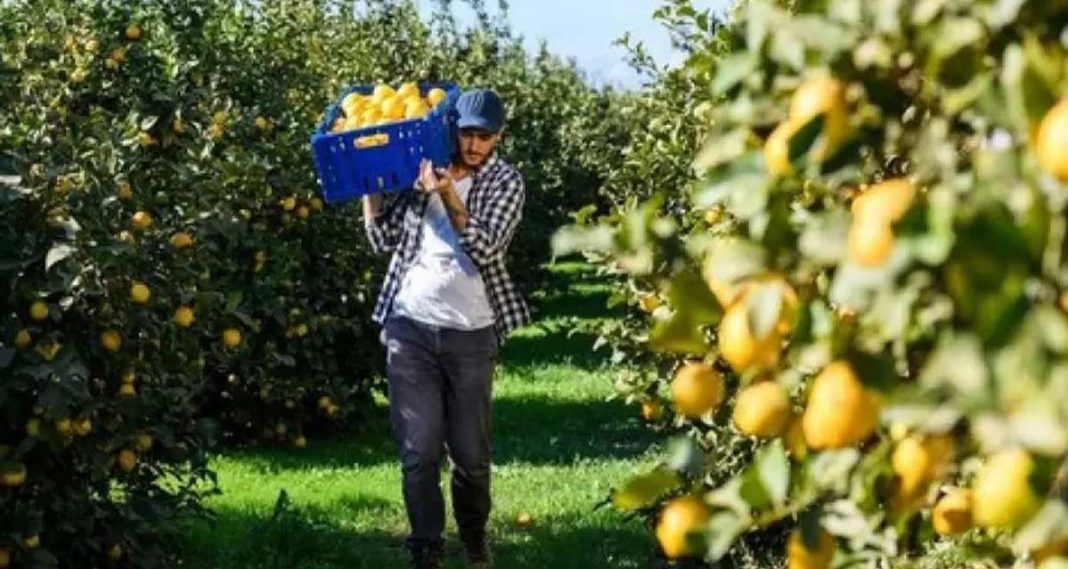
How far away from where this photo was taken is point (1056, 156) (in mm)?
985

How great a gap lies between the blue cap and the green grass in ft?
3.61

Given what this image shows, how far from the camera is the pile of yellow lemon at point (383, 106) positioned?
5.56 m

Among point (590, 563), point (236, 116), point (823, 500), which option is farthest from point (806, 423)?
point (236, 116)

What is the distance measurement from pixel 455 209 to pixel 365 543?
165 cm

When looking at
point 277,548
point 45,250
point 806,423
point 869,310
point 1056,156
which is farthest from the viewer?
point 277,548

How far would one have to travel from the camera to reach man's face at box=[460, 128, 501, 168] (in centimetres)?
534

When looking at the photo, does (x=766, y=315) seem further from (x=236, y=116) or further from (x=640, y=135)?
(x=236, y=116)

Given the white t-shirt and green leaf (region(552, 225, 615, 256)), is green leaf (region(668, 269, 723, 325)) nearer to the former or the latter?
green leaf (region(552, 225, 615, 256))

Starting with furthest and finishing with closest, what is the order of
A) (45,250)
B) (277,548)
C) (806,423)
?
(277,548) → (45,250) → (806,423)

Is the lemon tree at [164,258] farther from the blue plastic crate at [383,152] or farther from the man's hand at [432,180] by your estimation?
the man's hand at [432,180]

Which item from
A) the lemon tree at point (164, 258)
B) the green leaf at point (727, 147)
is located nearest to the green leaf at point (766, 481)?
the green leaf at point (727, 147)

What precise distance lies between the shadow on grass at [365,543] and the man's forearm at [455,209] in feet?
4.40

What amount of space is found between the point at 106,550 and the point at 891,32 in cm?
401

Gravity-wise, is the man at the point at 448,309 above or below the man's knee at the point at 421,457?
above
